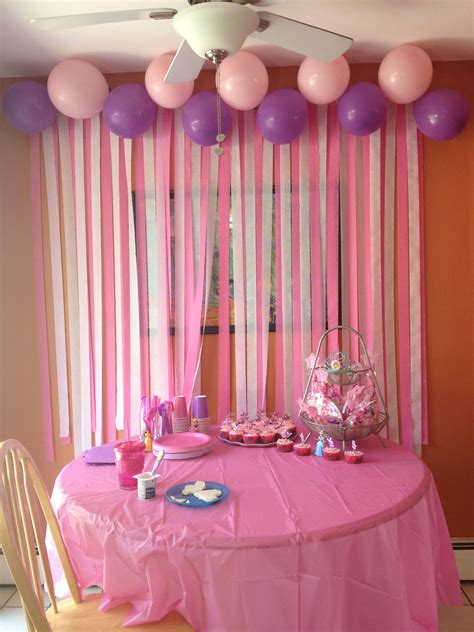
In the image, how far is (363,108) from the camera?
2.46m

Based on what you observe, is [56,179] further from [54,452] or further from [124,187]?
[54,452]

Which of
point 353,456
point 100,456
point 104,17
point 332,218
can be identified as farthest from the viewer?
point 332,218

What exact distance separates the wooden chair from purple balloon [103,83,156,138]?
61.7 inches

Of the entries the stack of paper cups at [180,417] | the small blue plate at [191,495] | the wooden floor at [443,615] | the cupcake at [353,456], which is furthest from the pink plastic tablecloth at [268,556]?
Result: the wooden floor at [443,615]

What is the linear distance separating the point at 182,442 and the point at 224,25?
1.57 metres

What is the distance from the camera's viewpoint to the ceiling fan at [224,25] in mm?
1498

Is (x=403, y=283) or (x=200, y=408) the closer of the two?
(x=200, y=408)

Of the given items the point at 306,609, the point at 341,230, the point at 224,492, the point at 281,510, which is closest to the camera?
the point at 306,609

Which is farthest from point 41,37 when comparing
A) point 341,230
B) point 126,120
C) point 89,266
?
point 341,230

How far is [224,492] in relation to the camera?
1753 millimetres

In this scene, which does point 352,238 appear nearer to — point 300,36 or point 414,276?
point 414,276

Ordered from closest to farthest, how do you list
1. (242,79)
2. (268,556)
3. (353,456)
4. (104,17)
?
(268,556), (104,17), (353,456), (242,79)

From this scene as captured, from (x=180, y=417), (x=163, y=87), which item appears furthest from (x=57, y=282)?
(x=163, y=87)

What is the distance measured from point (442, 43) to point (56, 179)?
2.00 meters
